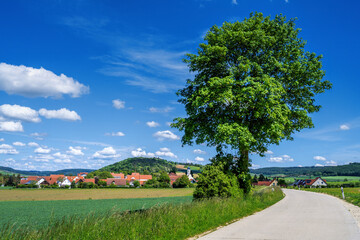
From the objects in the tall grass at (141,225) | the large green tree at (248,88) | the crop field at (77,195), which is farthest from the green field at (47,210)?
the crop field at (77,195)

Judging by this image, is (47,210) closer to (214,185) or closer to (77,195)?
(214,185)

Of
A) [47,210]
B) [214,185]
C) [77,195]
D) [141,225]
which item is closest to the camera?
[141,225]

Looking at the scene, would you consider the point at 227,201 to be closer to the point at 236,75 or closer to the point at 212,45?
the point at 236,75

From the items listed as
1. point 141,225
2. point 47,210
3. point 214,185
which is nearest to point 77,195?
point 47,210

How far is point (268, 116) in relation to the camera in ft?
63.2

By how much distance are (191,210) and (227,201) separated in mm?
3602

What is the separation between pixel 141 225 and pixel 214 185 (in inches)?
318

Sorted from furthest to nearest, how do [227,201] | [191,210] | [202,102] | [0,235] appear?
[202,102]
[227,201]
[191,210]
[0,235]

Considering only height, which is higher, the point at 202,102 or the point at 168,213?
the point at 202,102

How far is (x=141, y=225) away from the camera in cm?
880

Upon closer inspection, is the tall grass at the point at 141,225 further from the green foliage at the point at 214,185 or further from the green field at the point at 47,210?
the green foliage at the point at 214,185

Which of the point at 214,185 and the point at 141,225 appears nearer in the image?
the point at 141,225

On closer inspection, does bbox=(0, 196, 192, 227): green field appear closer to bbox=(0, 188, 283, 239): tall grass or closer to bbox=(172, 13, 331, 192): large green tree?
bbox=(0, 188, 283, 239): tall grass

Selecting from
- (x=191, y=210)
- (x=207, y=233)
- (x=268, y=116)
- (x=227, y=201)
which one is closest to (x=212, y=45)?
(x=268, y=116)
